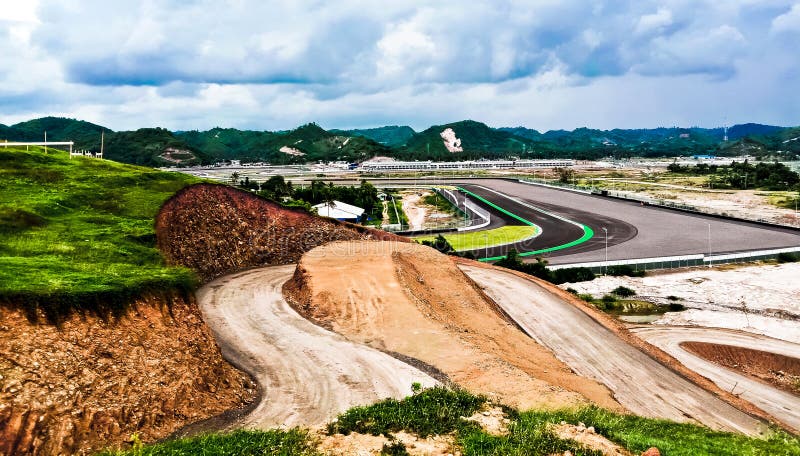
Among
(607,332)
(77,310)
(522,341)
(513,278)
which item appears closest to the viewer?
(77,310)

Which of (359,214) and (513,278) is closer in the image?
(513,278)

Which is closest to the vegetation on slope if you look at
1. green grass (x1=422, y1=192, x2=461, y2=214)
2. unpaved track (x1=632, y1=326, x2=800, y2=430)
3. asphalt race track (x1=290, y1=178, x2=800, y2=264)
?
unpaved track (x1=632, y1=326, x2=800, y2=430)

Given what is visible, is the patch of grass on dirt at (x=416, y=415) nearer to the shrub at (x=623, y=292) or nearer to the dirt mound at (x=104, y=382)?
the dirt mound at (x=104, y=382)

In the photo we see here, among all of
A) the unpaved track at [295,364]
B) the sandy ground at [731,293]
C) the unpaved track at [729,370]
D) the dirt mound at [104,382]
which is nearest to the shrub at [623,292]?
the sandy ground at [731,293]

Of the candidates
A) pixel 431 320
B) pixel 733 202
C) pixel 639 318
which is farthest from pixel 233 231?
pixel 733 202

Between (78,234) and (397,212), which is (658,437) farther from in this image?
(397,212)

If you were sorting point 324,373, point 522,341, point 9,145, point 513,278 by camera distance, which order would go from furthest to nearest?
point 9,145 → point 513,278 → point 522,341 → point 324,373

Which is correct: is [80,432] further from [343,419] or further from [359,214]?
[359,214]

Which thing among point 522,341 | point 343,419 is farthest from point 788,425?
point 343,419
